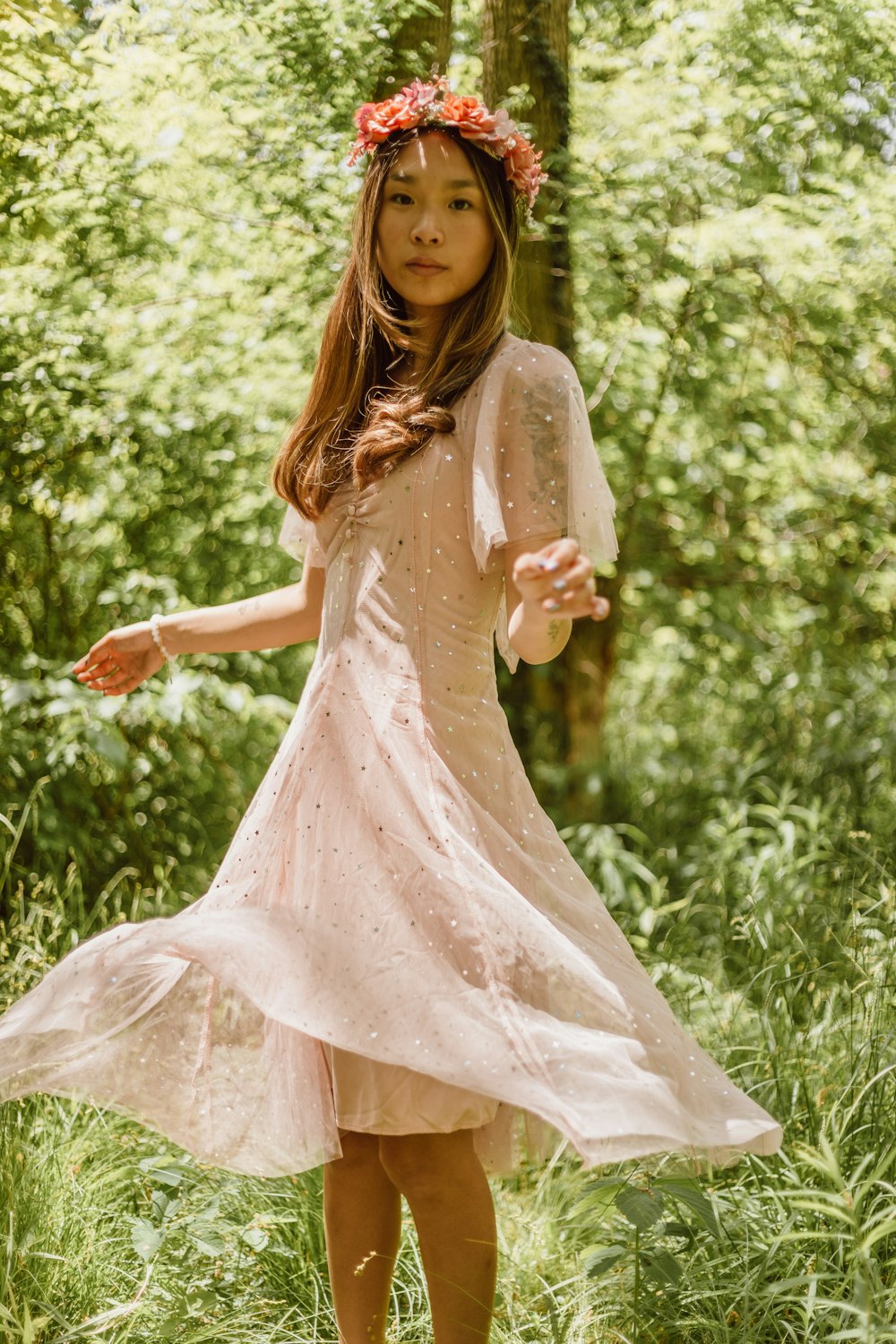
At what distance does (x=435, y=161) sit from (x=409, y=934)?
3.80ft

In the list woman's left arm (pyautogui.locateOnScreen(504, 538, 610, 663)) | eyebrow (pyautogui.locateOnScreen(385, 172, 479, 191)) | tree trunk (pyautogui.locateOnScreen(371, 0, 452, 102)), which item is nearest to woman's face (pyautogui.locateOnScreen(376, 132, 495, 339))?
eyebrow (pyautogui.locateOnScreen(385, 172, 479, 191))

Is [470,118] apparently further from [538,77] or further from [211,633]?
[538,77]

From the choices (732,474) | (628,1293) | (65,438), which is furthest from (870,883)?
(65,438)

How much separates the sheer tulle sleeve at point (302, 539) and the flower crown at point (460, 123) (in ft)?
2.00

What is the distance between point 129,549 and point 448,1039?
2.45 meters

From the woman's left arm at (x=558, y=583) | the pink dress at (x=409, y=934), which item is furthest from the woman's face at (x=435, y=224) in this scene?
the woman's left arm at (x=558, y=583)

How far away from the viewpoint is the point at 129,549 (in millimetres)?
3641

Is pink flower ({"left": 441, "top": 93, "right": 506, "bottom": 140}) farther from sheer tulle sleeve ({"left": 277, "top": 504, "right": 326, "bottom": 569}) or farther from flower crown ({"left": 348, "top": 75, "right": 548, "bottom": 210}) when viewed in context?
sheer tulle sleeve ({"left": 277, "top": 504, "right": 326, "bottom": 569})

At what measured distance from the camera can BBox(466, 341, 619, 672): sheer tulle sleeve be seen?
1.75 meters

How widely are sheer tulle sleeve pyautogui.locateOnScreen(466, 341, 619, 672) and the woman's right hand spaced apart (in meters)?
0.64

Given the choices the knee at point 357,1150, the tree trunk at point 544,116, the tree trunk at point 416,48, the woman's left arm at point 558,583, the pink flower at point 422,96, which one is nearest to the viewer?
the woman's left arm at point 558,583

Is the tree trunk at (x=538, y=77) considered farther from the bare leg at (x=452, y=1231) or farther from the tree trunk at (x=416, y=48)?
the bare leg at (x=452, y=1231)

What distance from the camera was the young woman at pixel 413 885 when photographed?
5.23 ft

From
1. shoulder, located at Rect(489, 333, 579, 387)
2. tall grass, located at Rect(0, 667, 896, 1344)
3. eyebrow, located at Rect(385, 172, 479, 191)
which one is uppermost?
eyebrow, located at Rect(385, 172, 479, 191)
